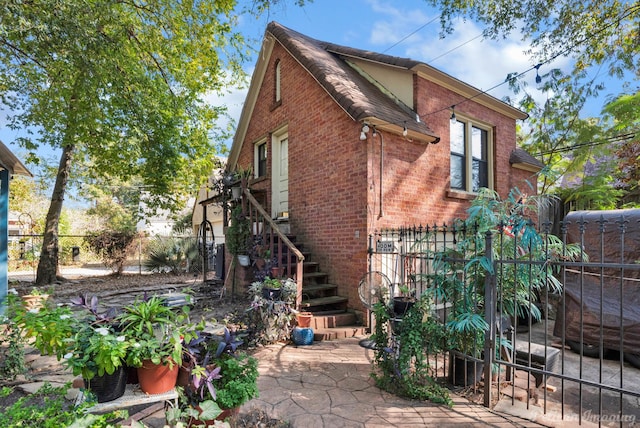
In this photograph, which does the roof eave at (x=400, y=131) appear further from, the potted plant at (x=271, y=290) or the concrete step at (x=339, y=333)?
the concrete step at (x=339, y=333)

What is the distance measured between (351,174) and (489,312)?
11.5 feet

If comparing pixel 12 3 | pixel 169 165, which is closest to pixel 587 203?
pixel 169 165

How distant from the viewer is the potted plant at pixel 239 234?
7.09 meters

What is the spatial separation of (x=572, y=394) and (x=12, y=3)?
930cm

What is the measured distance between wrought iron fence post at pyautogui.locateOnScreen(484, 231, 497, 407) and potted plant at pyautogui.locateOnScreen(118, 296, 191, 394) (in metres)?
2.76

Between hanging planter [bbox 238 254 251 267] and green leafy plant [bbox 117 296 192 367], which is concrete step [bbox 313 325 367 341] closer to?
hanging planter [bbox 238 254 251 267]

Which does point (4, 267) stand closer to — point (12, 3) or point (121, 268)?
point (12, 3)

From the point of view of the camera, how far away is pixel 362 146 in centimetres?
595

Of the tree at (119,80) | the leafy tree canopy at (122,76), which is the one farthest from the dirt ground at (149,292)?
the leafy tree canopy at (122,76)

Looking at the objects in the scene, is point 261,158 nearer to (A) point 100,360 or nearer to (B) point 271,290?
(B) point 271,290

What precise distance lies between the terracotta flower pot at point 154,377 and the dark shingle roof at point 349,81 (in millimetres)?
4611

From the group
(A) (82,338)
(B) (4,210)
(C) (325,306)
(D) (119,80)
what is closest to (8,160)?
(B) (4,210)

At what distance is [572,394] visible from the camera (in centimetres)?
364

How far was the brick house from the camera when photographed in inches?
237
